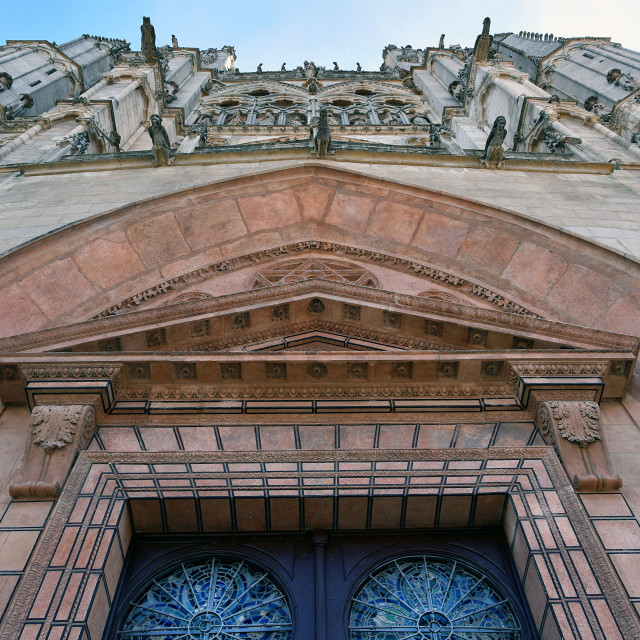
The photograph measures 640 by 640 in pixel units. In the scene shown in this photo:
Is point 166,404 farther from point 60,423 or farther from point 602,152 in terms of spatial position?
point 602,152

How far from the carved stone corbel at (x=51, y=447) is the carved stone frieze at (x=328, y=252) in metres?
2.77

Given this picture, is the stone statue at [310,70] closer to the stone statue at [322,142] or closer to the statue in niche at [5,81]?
the statue in niche at [5,81]

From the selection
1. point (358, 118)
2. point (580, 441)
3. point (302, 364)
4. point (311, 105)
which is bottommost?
point (580, 441)

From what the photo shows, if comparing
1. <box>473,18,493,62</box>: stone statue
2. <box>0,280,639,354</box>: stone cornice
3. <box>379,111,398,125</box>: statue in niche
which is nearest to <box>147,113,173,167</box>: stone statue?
<box>0,280,639,354</box>: stone cornice

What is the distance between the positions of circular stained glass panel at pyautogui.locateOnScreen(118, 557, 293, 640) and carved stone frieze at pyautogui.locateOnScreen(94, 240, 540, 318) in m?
4.37

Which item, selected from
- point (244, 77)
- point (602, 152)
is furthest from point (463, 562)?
point (244, 77)

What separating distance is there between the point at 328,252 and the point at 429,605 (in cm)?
675

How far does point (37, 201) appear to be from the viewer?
11.3 metres

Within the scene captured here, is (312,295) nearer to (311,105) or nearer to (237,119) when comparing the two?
(237,119)

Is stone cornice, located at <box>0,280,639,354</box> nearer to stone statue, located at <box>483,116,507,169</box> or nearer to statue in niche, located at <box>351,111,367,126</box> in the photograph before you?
stone statue, located at <box>483,116,507,169</box>

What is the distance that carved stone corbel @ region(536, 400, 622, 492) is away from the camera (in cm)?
620

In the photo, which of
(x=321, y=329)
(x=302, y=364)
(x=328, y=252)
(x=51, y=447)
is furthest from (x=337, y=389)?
(x=328, y=252)

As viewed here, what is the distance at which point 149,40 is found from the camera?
2520 cm

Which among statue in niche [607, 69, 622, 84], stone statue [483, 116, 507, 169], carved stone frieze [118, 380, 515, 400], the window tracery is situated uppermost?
statue in niche [607, 69, 622, 84]
